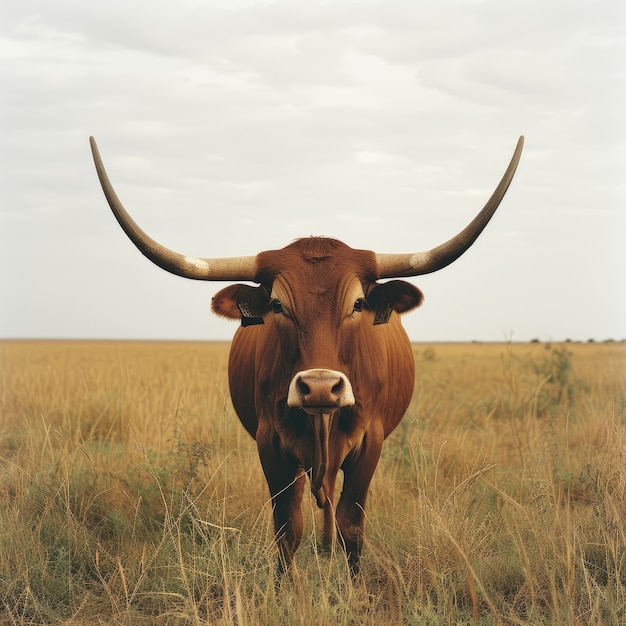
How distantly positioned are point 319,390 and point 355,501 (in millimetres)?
1325

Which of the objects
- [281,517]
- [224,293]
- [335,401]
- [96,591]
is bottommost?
[96,591]

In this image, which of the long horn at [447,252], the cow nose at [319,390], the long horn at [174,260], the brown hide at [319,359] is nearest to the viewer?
the cow nose at [319,390]

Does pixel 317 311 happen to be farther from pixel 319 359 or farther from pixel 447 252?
pixel 447 252

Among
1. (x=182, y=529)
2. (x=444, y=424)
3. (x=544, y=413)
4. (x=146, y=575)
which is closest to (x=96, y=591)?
(x=146, y=575)

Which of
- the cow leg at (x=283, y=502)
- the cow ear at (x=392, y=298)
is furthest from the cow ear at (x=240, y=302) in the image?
the cow leg at (x=283, y=502)

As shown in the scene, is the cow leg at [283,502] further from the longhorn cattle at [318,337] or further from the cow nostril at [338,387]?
the cow nostril at [338,387]

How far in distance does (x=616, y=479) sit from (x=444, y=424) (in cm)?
461

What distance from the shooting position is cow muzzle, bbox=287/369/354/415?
3.54 metres

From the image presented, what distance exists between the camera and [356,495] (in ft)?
15.0

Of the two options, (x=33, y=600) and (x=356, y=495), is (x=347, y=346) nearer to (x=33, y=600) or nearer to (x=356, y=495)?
(x=356, y=495)

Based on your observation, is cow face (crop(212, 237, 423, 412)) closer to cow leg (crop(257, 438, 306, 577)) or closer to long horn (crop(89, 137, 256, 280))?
long horn (crop(89, 137, 256, 280))

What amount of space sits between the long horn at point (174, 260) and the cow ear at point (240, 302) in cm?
8

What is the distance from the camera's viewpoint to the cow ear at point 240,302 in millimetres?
4355

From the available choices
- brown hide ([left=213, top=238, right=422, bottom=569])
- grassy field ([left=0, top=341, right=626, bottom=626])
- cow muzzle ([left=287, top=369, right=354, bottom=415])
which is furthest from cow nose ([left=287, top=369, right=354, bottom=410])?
grassy field ([left=0, top=341, right=626, bottom=626])
